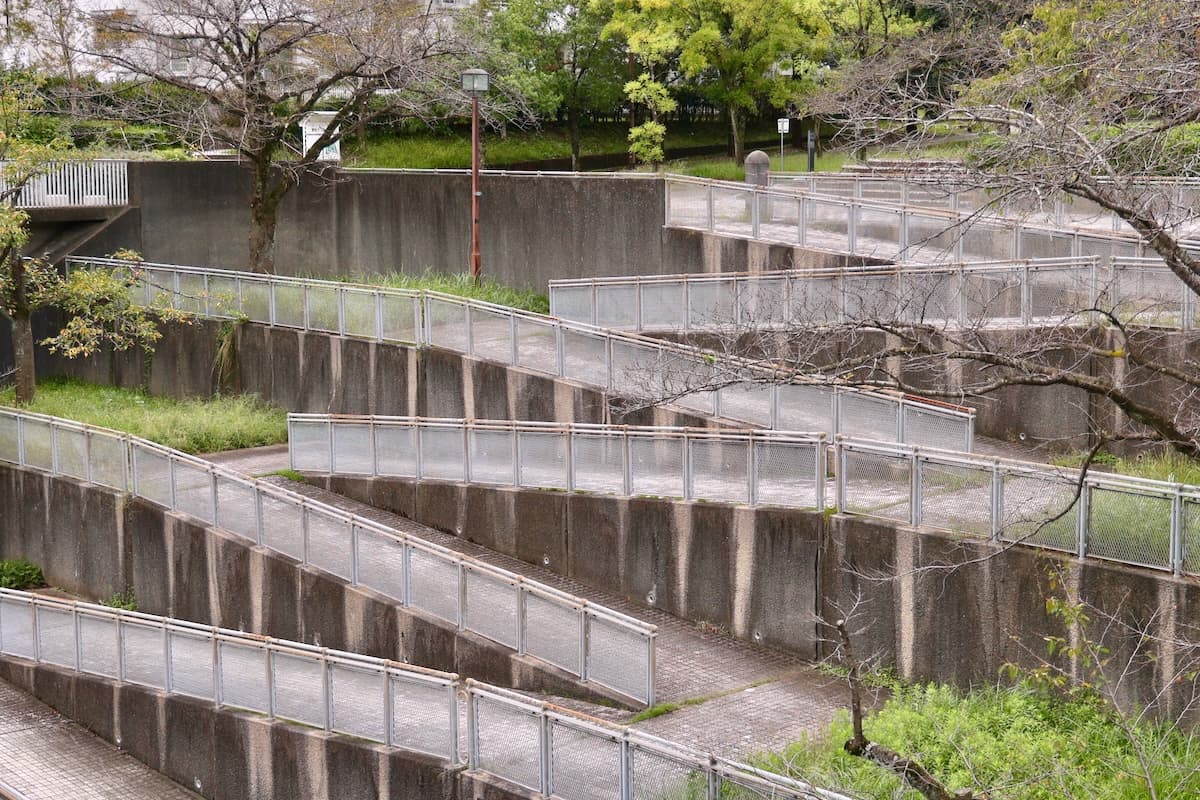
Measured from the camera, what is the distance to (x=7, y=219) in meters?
26.0

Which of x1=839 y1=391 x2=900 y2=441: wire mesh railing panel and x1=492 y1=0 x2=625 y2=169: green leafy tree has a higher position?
x1=492 y1=0 x2=625 y2=169: green leafy tree

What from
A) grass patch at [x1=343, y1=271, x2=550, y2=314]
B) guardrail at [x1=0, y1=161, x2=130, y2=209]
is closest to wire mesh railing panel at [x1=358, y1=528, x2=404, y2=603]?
grass patch at [x1=343, y1=271, x2=550, y2=314]

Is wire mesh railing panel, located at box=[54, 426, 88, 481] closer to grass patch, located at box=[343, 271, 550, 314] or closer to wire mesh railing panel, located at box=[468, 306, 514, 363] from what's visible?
wire mesh railing panel, located at box=[468, 306, 514, 363]

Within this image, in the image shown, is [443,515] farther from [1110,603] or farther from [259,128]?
[259,128]

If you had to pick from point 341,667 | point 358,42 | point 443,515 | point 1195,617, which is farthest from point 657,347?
point 358,42

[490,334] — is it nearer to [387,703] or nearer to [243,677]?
[243,677]

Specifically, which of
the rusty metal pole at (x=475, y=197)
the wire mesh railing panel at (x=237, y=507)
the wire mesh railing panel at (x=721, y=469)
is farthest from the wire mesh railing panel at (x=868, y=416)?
the rusty metal pole at (x=475, y=197)

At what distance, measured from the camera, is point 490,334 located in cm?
2336

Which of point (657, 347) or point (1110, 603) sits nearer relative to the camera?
point (1110, 603)

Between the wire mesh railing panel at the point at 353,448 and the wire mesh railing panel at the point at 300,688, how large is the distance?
18.4ft

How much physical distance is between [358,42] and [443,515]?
12416mm

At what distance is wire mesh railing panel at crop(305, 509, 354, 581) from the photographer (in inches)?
719

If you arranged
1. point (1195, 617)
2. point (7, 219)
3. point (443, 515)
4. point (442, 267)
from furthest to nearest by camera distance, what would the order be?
point (442, 267)
point (7, 219)
point (443, 515)
point (1195, 617)

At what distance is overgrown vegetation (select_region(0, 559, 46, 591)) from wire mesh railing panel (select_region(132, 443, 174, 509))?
13.4 ft
